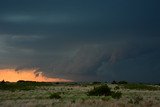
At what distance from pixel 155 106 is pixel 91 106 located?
5.56 meters

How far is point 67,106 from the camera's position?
101 ft

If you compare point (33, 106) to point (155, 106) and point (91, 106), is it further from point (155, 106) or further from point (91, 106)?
point (155, 106)

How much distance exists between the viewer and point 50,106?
3155cm

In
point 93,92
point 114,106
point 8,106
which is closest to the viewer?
point 114,106

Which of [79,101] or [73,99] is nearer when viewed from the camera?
[79,101]

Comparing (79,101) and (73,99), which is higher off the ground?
(73,99)

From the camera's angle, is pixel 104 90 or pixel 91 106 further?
pixel 104 90

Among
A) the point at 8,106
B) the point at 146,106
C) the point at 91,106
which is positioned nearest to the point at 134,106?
the point at 146,106

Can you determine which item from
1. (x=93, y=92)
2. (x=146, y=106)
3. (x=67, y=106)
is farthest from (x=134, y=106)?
(x=93, y=92)

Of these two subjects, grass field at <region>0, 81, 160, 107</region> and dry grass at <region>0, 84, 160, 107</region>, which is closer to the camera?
dry grass at <region>0, 84, 160, 107</region>

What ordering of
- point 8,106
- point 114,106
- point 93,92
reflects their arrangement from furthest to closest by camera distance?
point 93,92 → point 8,106 → point 114,106

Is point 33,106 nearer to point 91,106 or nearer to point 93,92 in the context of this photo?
point 91,106

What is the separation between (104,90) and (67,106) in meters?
28.8

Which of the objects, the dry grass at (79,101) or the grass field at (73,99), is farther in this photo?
the grass field at (73,99)
